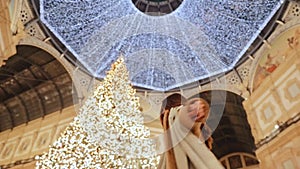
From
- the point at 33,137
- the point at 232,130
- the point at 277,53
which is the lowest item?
the point at 33,137

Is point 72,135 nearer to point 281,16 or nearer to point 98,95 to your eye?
point 98,95

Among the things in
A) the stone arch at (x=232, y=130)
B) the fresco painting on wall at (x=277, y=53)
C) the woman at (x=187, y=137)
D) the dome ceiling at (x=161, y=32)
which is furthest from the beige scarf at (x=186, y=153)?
the stone arch at (x=232, y=130)

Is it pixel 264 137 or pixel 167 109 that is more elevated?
pixel 264 137

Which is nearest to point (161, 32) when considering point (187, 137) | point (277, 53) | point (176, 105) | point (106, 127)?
point (277, 53)

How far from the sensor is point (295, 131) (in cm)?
666

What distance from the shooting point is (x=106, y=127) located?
5047mm

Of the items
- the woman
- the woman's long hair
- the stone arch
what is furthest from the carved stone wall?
the woman

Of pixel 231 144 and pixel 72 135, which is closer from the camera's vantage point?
pixel 72 135

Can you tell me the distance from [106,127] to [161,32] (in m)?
4.17

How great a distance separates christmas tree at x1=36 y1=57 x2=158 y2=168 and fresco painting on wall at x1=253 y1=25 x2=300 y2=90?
15.3ft

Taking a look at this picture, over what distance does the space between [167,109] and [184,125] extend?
0.62ft

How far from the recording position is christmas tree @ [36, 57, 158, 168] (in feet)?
17.5

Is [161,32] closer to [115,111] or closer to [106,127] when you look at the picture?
[115,111]

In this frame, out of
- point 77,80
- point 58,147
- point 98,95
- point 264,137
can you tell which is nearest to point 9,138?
point 77,80
